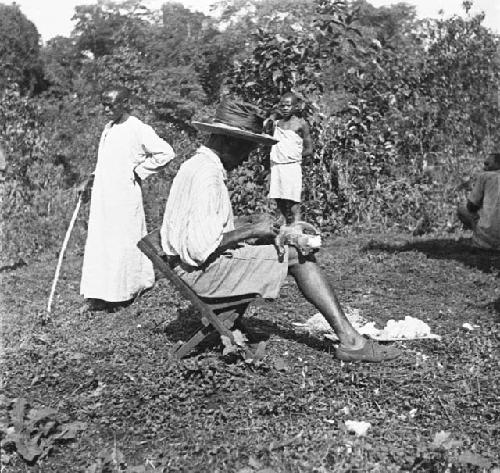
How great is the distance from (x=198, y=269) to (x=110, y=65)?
9164 mm

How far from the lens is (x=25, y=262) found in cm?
995

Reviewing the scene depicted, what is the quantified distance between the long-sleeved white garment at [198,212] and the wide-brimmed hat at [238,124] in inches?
6.4

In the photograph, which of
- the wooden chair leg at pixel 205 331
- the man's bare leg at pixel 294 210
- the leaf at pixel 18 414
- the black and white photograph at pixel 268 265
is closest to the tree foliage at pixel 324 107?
the black and white photograph at pixel 268 265

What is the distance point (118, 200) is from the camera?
693 centimetres

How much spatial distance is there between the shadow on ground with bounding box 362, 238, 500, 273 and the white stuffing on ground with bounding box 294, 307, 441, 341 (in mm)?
2269

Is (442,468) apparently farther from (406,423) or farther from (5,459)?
(5,459)

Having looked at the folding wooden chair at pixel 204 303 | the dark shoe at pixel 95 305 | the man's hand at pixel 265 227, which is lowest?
the dark shoe at pixel 95 305

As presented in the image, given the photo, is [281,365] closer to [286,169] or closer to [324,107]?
[286,169]

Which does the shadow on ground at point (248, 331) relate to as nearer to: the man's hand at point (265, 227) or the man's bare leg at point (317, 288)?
the man's bare leg at point (317, 288)

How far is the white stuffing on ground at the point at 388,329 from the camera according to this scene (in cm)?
554

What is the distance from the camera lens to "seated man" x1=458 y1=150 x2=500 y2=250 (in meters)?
7.95

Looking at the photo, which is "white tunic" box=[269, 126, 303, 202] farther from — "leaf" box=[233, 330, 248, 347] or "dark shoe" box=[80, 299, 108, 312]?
"leaf" box=[233, 330, 248, 347]

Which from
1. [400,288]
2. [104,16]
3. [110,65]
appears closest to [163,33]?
[104,16]

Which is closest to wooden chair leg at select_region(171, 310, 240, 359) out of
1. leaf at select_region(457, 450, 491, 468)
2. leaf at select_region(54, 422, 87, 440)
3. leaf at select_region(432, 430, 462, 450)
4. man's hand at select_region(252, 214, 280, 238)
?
man's hand at select_region(252, 214, 280, 238)
